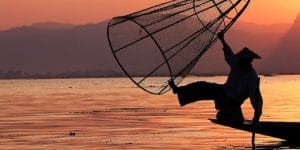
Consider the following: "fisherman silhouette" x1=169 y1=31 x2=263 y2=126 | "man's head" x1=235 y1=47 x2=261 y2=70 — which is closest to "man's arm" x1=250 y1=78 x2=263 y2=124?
"fisherman silhouette" x1=169 y1=31 x2=263 y2=126

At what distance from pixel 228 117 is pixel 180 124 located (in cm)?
1411

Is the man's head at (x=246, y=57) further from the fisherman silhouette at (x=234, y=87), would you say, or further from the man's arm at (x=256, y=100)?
the man's arm at (x=256, y=100)

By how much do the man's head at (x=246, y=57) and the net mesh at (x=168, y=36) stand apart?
2.33 ft

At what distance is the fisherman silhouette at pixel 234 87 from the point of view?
1402 centimetres

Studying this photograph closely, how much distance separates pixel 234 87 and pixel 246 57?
0.74 m

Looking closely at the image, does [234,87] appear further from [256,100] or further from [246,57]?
[246,57]

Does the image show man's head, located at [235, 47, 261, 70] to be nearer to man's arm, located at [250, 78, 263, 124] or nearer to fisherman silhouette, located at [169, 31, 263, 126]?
fisherman silhouette, located at [169, 31, 263, 126]

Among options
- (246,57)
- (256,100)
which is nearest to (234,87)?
(256,100)

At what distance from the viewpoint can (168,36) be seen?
49.0ft

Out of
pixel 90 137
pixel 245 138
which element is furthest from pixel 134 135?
pixel 245 138

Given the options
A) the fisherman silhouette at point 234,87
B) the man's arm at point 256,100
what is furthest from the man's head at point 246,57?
the man's arm at point 256,100

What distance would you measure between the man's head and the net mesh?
710 mm

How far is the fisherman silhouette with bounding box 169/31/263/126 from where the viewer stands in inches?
552

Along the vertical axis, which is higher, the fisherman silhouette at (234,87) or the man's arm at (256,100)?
the fisherman silhouette at (234,87)
